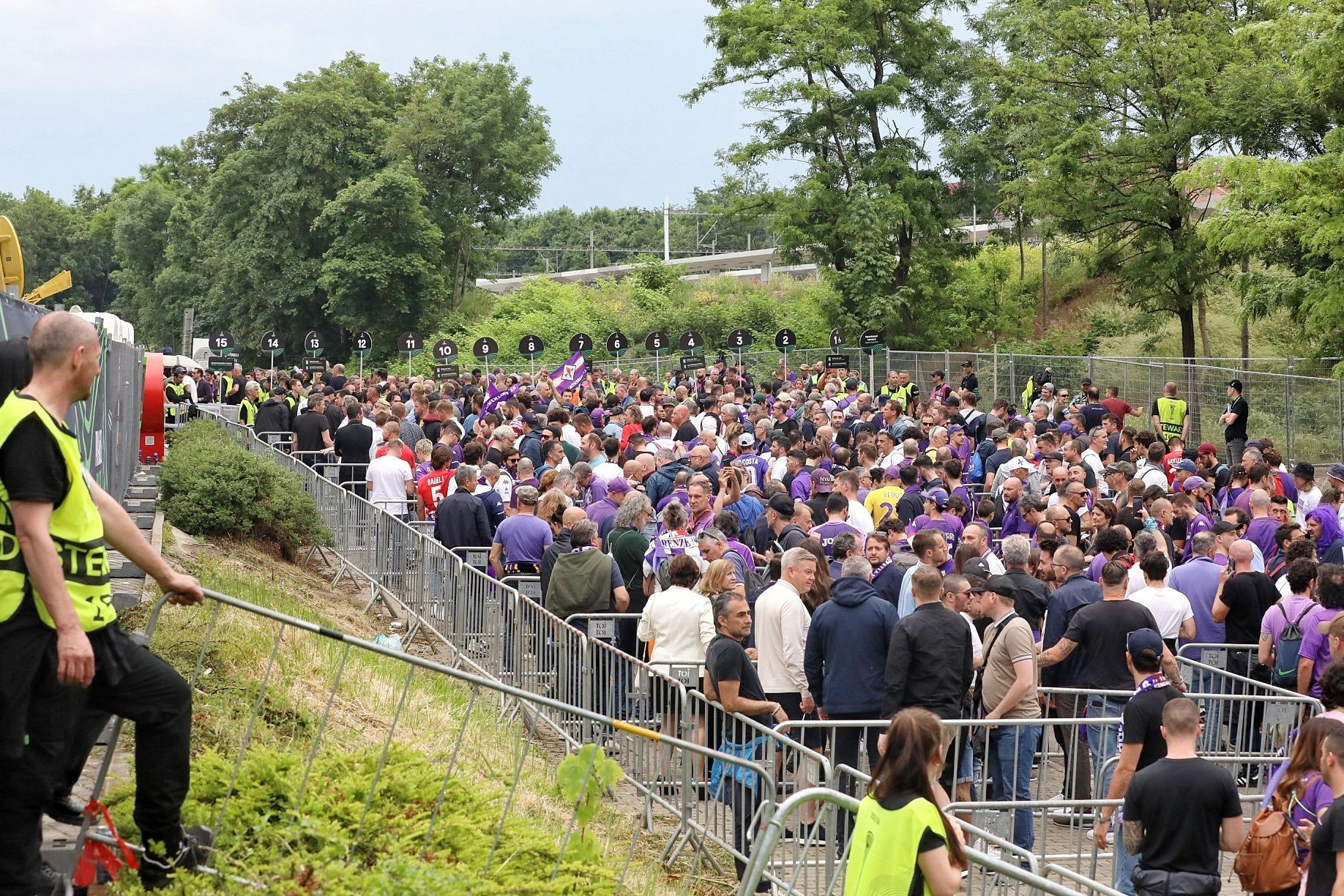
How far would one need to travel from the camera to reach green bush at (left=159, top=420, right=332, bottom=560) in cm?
1619

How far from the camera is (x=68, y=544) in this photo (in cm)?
511

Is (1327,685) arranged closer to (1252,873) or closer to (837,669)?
(1252,873)

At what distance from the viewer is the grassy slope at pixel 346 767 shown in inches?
250

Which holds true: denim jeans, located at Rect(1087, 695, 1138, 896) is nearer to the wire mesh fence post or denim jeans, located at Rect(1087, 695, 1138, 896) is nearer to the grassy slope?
the grassy slope

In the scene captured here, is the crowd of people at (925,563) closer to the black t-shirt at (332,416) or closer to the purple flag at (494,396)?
the black t-shirt at (332,416)

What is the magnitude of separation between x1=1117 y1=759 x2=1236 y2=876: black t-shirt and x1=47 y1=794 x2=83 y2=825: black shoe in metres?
4.53

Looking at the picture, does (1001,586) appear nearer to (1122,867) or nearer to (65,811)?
(1122,867)

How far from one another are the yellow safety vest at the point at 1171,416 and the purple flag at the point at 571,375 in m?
9.61

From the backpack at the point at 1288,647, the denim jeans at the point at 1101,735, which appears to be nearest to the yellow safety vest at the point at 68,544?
the denim jeans at the point at 1101,735

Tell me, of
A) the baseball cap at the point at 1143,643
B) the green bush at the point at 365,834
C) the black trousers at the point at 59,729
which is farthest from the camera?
the baseball cap at the point at 1143,643

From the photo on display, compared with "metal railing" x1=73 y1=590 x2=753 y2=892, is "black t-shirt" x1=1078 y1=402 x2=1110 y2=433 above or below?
above

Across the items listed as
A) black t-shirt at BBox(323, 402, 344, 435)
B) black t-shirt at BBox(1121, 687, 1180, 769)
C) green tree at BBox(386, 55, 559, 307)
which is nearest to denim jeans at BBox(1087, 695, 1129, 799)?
black t-shirt at BBox(1121, 687, 1180, 769)

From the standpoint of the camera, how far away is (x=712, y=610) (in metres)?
10.1

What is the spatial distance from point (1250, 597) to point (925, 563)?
9.56ft
